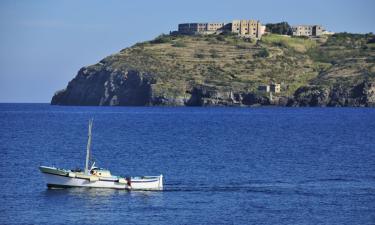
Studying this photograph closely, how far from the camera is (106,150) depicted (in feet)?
353

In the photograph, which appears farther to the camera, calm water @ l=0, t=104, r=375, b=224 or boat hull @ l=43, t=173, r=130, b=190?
boat hull @ l=43, t=173, r=130, b=190

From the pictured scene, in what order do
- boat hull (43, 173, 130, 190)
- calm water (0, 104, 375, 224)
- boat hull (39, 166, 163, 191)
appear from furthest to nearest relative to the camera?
1. boat hull (43, 173, 130, 190)
2. boat hull (39, 166, 163, 191)
3. calm water (0, 104, 375, 224)

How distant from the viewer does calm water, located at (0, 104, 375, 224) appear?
58938 millimetres

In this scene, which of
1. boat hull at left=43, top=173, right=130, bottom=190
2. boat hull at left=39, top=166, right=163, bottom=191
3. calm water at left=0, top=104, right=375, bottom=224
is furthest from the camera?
boat hull at left=43, top=173, right=130, bottom=190

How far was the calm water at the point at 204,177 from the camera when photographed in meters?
58.9

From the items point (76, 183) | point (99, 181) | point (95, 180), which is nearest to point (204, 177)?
point (99, 181)

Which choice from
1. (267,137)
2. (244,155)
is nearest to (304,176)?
(244,155)

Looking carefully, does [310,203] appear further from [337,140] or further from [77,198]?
[337,140]

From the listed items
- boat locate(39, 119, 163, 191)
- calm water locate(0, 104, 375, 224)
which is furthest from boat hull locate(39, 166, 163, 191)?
calm water locate(0, 104, 375, 224)

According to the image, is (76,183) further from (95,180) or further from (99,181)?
(99,181)

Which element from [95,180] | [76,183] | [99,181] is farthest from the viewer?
[76,183]

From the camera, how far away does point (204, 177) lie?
78.5 meters

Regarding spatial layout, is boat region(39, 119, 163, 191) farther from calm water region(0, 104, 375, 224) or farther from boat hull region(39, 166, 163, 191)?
calm water region(0, 104, 375, 224)

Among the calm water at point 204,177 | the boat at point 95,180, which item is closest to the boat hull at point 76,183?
the boat at point 95,180
